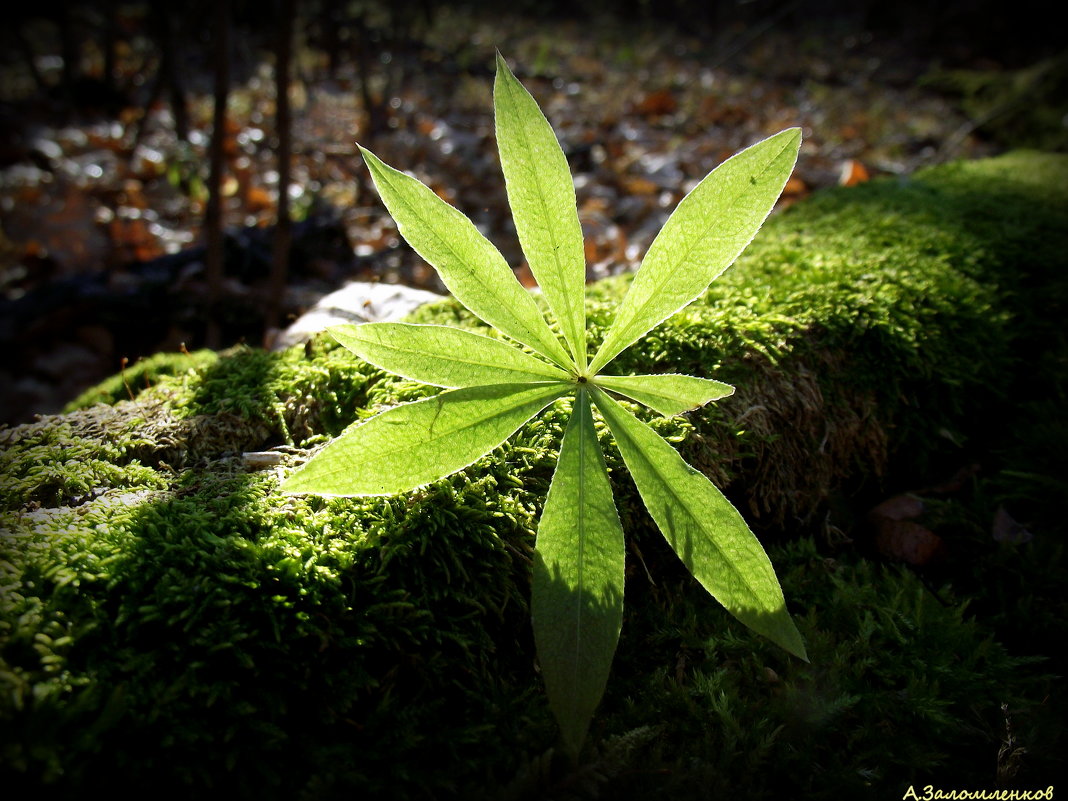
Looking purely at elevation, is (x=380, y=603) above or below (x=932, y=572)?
above

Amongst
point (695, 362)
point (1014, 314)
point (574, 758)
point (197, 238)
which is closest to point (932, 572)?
point (695, 362)

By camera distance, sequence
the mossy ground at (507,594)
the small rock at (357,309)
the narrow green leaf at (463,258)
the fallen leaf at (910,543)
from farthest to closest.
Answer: the small rock at (357,309) < the fallen leaf at (910,543) < the narrow green leaf at (463,258) < the mossy ground at (507,594)

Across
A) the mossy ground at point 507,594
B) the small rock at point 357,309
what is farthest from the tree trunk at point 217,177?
the mossy ground at point 507,594

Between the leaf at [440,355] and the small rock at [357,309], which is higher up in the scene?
the small rock at [357,309]

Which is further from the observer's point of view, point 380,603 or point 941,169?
point 941,169

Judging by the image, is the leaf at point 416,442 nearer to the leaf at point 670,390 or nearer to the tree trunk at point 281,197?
the leaf at point 670,390

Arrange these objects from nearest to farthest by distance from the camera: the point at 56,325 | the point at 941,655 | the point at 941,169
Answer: the point at 941,655 → the point at 56,325 → the point at 941,169

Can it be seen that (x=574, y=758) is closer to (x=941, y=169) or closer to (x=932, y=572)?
(x=932, y=572)
